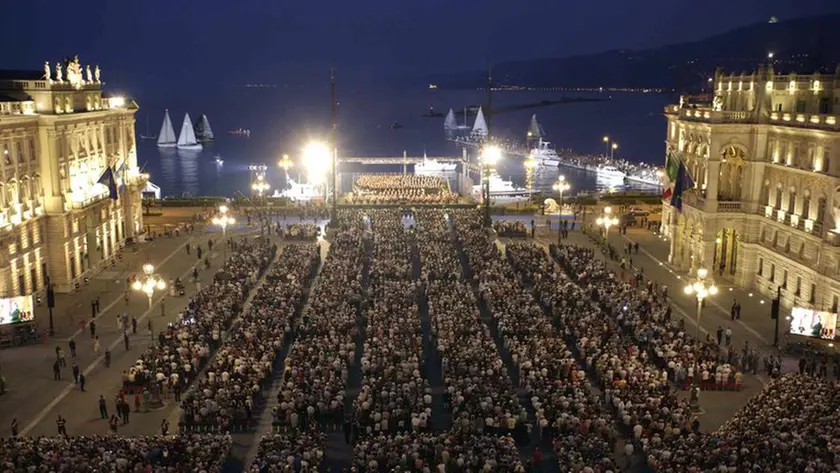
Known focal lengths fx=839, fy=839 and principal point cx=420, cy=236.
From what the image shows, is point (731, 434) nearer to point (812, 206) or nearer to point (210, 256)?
point (812, 206)

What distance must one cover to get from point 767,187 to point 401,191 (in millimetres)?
48469

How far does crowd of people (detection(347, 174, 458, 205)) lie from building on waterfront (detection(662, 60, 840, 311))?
32129 millimetres

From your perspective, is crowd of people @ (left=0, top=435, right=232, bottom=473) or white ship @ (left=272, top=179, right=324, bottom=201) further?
white ship @ (left=272, top=179, right=324, bottom=201)

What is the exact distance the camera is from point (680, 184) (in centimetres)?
4916

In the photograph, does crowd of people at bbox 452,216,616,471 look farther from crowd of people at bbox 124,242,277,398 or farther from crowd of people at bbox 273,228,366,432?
crowd of people at bbox 124,242,277,398

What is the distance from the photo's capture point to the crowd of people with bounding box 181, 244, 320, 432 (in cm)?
2898

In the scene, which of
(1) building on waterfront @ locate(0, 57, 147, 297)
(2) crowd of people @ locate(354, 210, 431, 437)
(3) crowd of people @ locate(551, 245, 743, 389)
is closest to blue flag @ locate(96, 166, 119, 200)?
(1) building on waterfront @ locate(0, 57, 147, 297)

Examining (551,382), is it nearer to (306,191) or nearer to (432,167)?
(306,191)

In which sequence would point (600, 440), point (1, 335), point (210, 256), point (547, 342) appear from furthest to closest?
point (210, 256) → point (1, 335) → point (547, 342) → point (600, 440)

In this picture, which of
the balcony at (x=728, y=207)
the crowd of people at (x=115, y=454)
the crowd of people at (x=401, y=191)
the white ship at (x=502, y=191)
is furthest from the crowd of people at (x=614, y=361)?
the white ship at (x=502, y=191)

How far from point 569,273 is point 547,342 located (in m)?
17.2

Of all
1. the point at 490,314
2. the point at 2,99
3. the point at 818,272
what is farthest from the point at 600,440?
the point at 2,99

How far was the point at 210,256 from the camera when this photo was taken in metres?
58.5

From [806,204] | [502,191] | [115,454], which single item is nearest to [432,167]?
[502,191]
